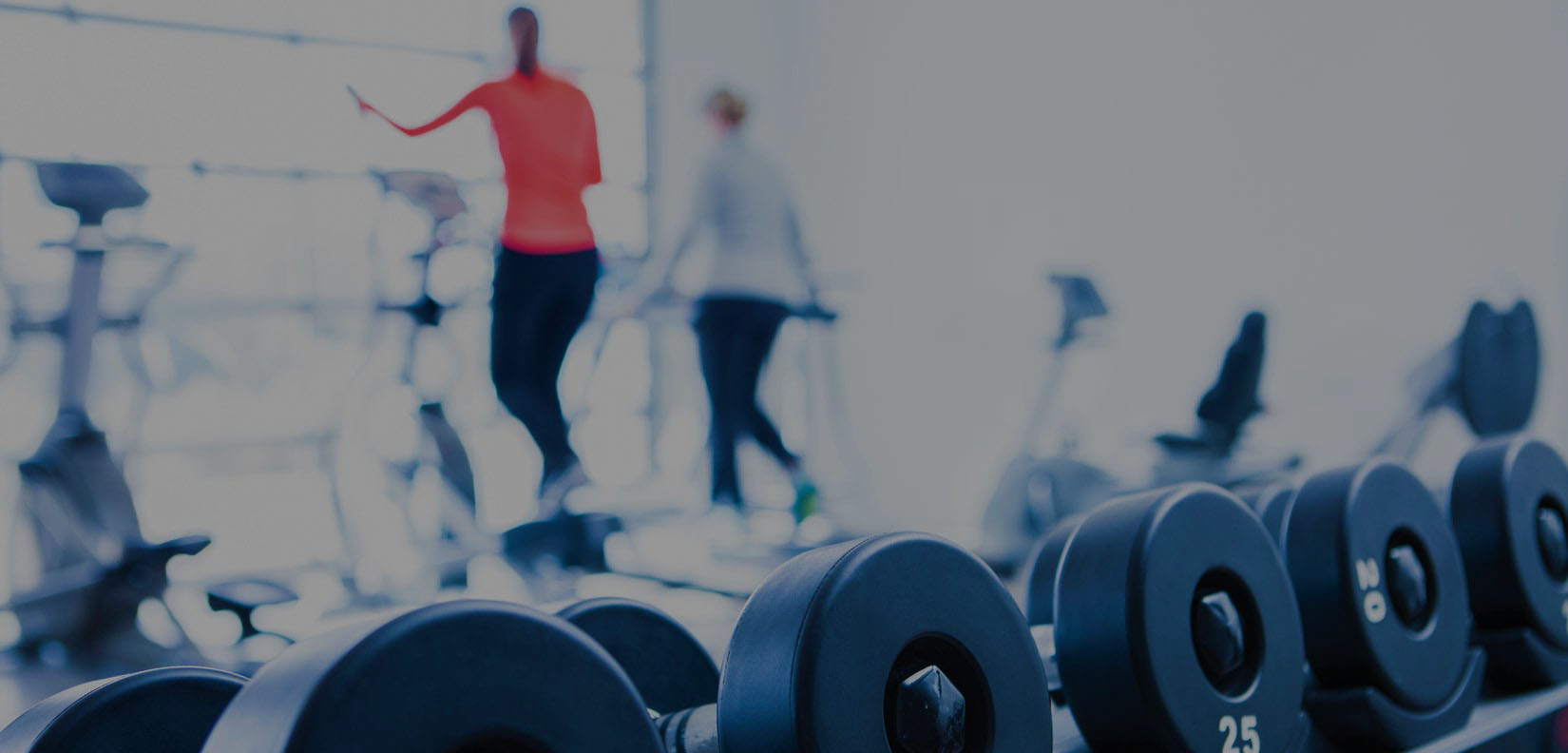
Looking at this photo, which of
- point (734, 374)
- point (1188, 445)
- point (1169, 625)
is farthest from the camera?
point (734, 374)

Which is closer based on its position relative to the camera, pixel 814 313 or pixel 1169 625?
pixel 1169 625

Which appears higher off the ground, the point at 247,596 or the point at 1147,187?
the point at 1147,187

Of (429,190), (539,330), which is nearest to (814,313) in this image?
(539,330)

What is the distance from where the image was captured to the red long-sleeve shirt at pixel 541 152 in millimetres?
3279

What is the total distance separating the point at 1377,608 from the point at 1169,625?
37 cm

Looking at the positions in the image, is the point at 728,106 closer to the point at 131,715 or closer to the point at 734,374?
the point at 734,374

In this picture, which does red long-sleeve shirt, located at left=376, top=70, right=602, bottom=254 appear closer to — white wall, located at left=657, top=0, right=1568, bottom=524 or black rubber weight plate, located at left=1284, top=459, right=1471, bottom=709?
white wall, located at left=657, top=0, right=1568, bottom=524

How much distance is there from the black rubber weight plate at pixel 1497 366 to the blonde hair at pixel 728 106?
2.21m

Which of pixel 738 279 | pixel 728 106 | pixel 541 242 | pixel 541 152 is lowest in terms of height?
pixel 738 279

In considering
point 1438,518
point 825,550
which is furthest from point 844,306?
point 825,550

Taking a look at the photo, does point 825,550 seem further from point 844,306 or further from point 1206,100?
point 844,306

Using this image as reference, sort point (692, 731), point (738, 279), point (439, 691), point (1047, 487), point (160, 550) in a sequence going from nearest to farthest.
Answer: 1. point (439, 691)
2. point (692, 731)
3. point (160, 550)
4. point (1047, 487)
5. point (738, 279)

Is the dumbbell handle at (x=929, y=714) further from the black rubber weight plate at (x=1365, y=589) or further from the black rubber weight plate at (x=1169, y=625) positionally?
the black rubber weight plate at (x=1365, y=589)

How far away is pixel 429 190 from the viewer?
338cm
